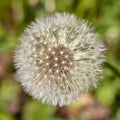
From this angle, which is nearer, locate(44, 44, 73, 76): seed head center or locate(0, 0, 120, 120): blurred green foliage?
locate(44, 44, 73, 76): seed head center

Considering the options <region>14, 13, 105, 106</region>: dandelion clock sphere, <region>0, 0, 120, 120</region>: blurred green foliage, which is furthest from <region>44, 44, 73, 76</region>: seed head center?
<region>0, 0, 120, 120</region>: blurred green foliage

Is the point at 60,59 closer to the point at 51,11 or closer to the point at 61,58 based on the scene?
the point at 61,58

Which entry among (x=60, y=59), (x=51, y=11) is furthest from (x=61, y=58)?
(x=51, y=11)

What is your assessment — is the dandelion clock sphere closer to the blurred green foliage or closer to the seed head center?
the seed head center

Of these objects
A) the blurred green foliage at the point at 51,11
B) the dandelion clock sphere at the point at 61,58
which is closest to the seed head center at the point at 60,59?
the dandelion clock sphere at the point at 61,58

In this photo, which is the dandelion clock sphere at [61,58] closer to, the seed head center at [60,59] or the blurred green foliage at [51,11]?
the seed head center at [60,59]
